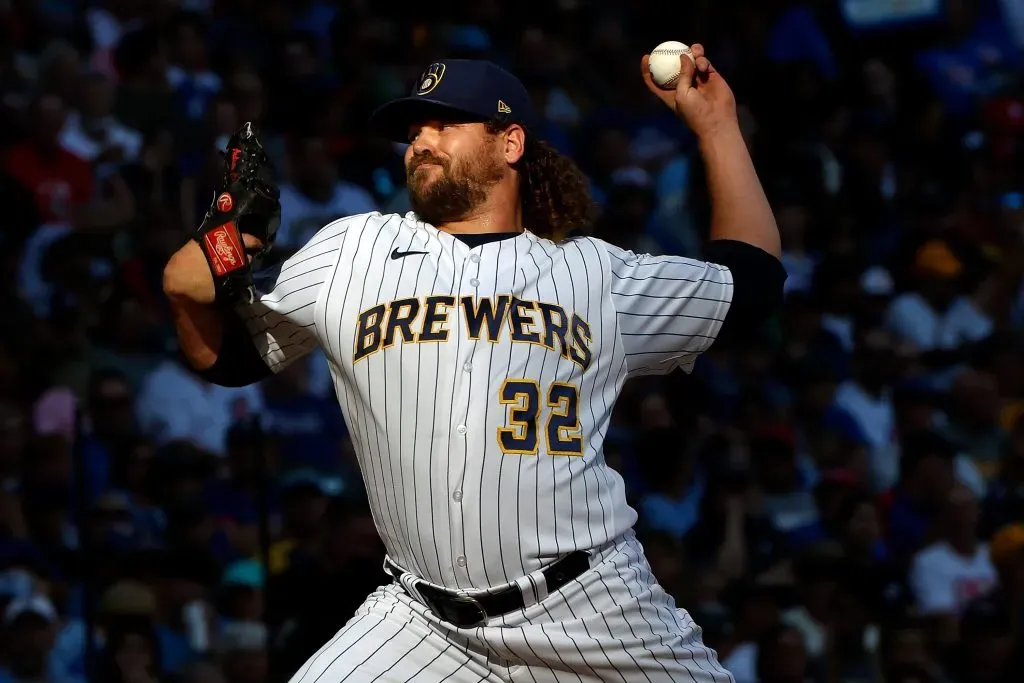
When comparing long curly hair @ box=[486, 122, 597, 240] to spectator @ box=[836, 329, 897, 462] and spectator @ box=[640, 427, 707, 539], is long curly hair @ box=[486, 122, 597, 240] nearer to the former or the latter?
spectator @ box=[640, 427, 707, 539]

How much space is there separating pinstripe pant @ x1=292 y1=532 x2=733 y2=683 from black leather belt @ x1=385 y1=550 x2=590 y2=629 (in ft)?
0.05

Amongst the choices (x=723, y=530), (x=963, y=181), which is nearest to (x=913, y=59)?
(x=963, y=181)

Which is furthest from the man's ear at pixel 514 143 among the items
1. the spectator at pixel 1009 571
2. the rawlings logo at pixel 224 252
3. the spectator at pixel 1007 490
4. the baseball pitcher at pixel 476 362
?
the spectator at pixel 1007 490

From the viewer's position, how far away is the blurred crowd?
14.0ft

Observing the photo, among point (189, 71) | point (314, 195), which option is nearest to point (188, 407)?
point (314, 195)

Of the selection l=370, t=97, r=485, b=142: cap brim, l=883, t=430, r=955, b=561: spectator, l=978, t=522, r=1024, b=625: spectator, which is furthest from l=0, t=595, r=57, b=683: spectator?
l=978, t=522, r=1024, b=625: spectator

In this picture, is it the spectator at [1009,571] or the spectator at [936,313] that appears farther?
the spectator at [936,313]

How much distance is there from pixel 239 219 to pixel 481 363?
0.57 meters

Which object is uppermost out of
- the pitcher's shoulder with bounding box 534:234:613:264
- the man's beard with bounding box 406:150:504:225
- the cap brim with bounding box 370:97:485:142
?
the cap brim with bounding box 370:97:485:142

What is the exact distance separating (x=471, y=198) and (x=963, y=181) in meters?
3.67

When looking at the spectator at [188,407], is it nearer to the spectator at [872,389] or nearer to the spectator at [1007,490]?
the spectator at [872,389]

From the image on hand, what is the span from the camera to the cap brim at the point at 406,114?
269 cm

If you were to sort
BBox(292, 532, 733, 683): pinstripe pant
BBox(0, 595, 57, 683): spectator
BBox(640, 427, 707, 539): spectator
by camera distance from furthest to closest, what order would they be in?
BBox(640, 427, 707, 539): spectator → BBox(0, 595, 57, 683): spectator → BBox(292, 532, 733, 683): pinstripe pant

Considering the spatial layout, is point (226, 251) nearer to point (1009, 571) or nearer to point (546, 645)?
point (546, 645)
